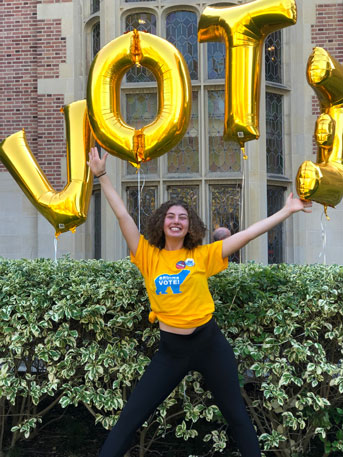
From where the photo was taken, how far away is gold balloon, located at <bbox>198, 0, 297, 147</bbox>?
378 cm

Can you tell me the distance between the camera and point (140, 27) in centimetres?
752

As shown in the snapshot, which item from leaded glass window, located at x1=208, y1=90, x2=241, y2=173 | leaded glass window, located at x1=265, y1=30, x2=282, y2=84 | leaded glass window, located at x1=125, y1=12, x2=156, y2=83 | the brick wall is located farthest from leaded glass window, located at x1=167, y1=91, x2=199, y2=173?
the brick wall

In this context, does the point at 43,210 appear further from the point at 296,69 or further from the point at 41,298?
the point at 296,69

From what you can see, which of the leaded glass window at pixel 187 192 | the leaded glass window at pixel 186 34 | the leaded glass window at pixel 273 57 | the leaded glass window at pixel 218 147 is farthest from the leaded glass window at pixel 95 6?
the leaded glass window at pixel 187 192

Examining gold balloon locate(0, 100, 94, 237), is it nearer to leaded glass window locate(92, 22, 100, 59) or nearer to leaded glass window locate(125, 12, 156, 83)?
leaded glass window locate(125, 12, 156, 83)

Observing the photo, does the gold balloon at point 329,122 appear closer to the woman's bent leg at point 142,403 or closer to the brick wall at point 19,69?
the woman's bent leg at point 142,403

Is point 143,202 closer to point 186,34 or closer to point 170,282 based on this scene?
point 186,34

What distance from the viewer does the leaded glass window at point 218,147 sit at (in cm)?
737

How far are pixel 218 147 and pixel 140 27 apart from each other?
1.84 metres

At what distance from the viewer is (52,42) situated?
7918 mm

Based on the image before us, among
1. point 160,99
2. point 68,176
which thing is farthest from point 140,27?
point 160,99

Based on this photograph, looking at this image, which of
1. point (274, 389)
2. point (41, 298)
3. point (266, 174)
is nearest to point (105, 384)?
point (41, 298)

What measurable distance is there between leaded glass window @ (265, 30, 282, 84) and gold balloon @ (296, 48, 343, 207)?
375 centimetres

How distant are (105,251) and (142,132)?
383 centimetres
